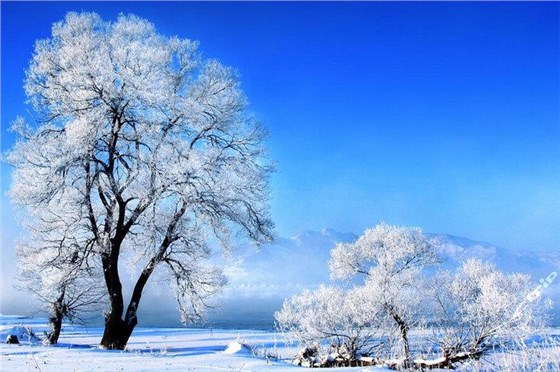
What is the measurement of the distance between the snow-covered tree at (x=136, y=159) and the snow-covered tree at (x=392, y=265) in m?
7.43

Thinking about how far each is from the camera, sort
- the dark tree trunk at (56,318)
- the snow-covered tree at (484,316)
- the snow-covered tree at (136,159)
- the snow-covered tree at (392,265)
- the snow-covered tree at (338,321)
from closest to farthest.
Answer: the snow-covered tree at (136,159) → the snow-covered tree at (484,316) → the snow-covered tree at (338,321) → the dark tree trunk at (56,318) → the snow-covered tree at (392,265)

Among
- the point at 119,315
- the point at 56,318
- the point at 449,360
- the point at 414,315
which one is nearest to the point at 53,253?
the point at 119,315

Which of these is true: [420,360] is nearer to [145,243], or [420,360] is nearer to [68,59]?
[145,243]

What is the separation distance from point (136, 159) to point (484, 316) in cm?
1298

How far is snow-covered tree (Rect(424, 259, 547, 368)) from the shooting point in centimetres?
1602

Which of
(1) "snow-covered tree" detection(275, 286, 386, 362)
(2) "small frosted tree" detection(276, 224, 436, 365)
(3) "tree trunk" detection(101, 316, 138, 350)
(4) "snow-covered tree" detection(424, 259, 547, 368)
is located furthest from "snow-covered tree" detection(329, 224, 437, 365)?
(3) "tree trunk" detection(101, 316, 138, 350)

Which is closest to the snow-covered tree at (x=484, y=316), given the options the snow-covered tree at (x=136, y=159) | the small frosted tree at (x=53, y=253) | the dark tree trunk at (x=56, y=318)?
the snow-covered tree at (x=136, y=159)

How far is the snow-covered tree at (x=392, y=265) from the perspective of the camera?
1998cm

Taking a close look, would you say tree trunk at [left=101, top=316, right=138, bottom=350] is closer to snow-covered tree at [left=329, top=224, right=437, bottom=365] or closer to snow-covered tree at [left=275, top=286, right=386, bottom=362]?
snow-covered tree at [left=275, top=286, right=386, bottom=362]

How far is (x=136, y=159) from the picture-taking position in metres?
14.3

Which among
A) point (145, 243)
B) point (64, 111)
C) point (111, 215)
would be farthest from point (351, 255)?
point (64, 111)

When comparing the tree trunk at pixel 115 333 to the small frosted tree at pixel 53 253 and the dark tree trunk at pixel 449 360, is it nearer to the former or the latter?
the small frosted tree at pixel 53 253

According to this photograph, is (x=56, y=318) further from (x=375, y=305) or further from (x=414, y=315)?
(x=414, y=315)

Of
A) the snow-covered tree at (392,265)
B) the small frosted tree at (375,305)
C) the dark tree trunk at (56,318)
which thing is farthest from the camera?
the snow-covered tree at (392,265)
